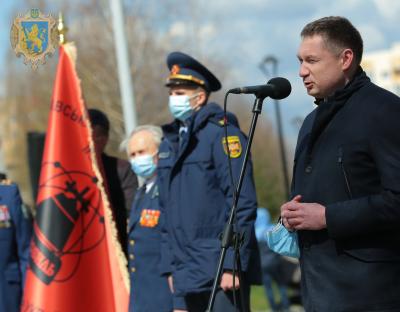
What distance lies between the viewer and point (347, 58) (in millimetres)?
3607

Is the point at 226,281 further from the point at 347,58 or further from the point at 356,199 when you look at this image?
the point at 347,58

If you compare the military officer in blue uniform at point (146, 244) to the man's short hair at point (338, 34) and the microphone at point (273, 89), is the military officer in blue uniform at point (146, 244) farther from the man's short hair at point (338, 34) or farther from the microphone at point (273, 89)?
the man's short hair at point (338, 34)

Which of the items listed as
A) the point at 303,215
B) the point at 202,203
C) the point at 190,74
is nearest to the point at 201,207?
the point at 202,203

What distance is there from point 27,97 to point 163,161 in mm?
25313

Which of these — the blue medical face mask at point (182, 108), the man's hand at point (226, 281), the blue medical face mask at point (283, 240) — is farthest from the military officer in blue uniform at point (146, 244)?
the blue medical face mask at point (283, 240)

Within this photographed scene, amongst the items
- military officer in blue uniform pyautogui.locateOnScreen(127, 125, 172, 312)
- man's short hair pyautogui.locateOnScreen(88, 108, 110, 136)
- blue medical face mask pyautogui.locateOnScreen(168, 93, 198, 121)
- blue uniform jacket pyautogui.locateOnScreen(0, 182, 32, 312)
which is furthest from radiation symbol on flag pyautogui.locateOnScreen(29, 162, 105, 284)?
blue medical face mask pyautogui.locateOnScreen(168, 93, 198, 121)

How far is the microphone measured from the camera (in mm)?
3809

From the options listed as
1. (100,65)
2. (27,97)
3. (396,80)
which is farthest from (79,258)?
(396,80)

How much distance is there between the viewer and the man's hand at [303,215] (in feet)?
11.4

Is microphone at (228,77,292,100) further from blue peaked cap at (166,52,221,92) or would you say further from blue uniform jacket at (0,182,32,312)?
blue uniform jacket at (0,182,32,312)

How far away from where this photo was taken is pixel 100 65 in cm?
2361

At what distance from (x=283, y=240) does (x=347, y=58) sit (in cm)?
79

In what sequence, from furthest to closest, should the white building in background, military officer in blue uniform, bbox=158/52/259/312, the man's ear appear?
1. the white building in background
2. military officer in blue uniform, bbox=158/52/259/312
3. the man's ear

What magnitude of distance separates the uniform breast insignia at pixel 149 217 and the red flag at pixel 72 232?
0.56 m
